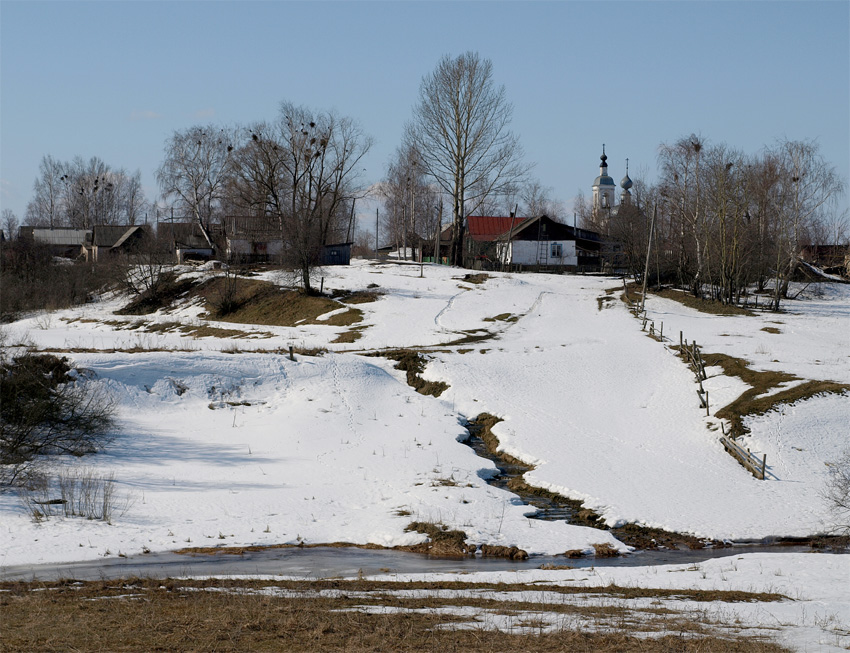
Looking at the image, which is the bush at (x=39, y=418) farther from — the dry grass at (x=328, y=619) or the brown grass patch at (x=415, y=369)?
the brown grass patch at (x=415, y=369)

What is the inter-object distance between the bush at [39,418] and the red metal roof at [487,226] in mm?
66649

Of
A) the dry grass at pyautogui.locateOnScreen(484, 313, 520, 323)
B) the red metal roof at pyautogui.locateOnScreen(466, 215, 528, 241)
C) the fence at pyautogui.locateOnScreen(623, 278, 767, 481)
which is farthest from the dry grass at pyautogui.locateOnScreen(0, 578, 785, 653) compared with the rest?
the red metal roof at pyautogui.locateOnScreen(466, 215, 528, 241)

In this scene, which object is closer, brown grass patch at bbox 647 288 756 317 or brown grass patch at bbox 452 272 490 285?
brown grass patch at bbox 647 288 756 317

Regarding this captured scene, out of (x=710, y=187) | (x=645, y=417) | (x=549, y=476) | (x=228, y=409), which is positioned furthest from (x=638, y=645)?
(x=710, y=187)

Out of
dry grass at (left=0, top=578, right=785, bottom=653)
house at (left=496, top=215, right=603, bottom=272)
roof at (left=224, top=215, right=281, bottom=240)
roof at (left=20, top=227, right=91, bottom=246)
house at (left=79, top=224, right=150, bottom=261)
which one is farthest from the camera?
roof at (left=20, top=227, right=91, bottom=246)

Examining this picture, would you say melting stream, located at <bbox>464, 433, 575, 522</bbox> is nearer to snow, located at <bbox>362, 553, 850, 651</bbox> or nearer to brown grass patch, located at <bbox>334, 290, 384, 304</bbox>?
snow, located at <bbox>362, 553, 850, 651</bbox>

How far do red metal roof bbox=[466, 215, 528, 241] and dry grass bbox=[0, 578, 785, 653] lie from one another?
7691 cm

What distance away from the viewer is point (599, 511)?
18.1 meters

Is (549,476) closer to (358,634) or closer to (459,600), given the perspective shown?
(459,600)

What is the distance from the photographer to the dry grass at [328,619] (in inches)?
340

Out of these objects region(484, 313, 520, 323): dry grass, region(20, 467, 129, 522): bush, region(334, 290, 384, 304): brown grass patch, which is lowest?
region(20, 467, 129, 522): bush

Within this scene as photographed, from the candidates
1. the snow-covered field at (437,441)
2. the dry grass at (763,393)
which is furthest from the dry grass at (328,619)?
the dry grass at (763,393)

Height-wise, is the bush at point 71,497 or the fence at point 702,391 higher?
the fence at point 702,391

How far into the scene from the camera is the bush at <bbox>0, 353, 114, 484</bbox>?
19203mm
